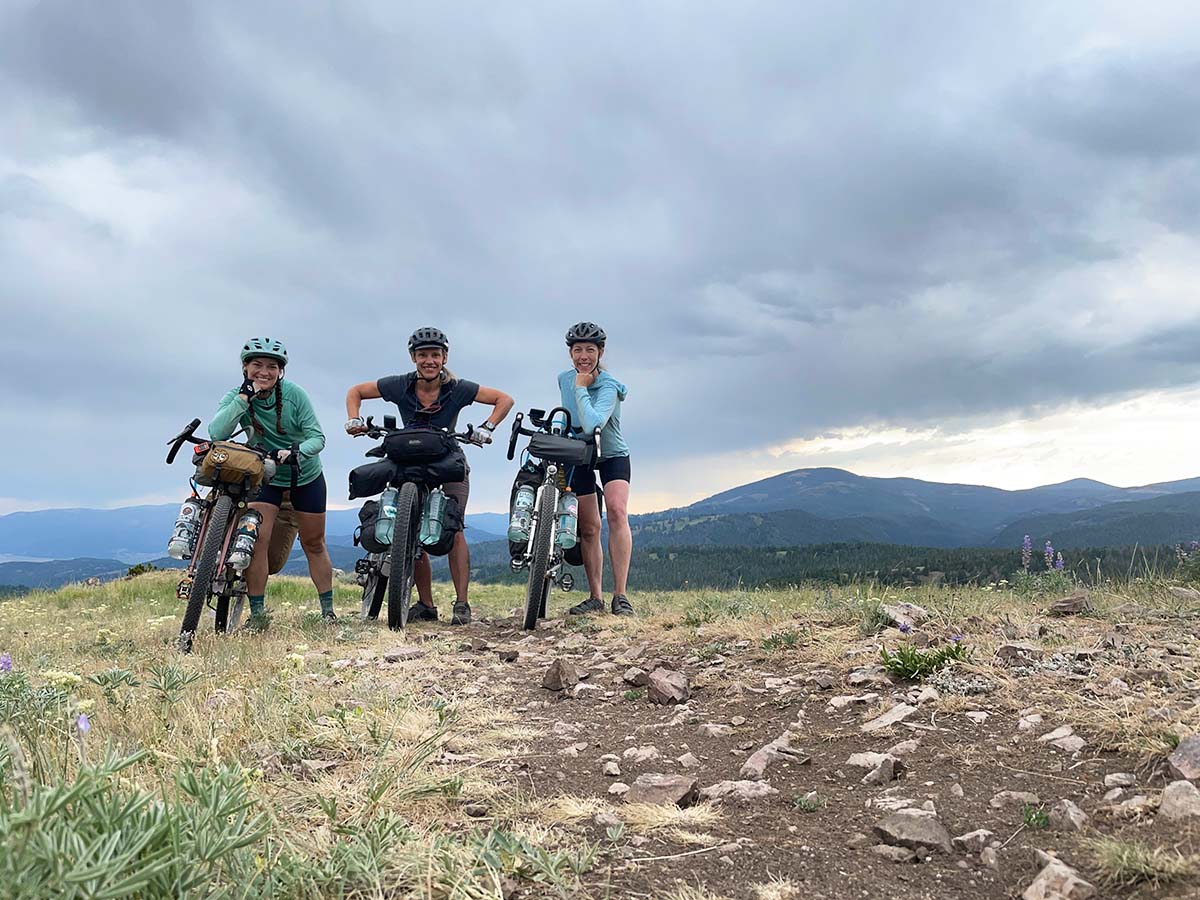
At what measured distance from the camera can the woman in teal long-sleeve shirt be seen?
7.44 meters

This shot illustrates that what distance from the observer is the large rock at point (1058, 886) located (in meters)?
1.93

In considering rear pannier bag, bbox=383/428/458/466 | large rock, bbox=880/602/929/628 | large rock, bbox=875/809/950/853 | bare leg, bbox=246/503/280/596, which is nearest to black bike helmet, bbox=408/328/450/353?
rear pannier bag, bbox=383/428/458/466

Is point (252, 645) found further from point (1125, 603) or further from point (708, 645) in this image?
Answer: point (1125, 603)

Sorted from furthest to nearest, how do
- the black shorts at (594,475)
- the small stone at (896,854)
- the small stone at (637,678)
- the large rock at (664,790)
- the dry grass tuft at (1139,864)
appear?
the black shorts at (594,475), the small stone at (637,678), the large rock at (664,790), the small stone at (896,854), the dry grass tuft at (1139,864)

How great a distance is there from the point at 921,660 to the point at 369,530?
5.88m

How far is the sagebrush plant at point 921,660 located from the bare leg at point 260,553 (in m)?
6.24

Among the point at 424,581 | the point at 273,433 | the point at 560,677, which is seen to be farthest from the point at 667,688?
the point at 273,433

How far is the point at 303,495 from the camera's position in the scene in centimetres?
804

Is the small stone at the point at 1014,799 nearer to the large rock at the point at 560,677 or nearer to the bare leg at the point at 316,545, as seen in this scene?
the large rock at the point at 560,677

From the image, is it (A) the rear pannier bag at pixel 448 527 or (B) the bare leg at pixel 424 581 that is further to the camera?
(B) the bare leg at pixel 424 581

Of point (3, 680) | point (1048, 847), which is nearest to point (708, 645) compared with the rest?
point (1048, 847)

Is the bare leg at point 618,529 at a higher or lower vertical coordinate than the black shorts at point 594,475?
lower

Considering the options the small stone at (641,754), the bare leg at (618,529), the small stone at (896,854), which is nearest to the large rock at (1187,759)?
the small stone at (896,854)

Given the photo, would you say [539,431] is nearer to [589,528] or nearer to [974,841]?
[589,528]
